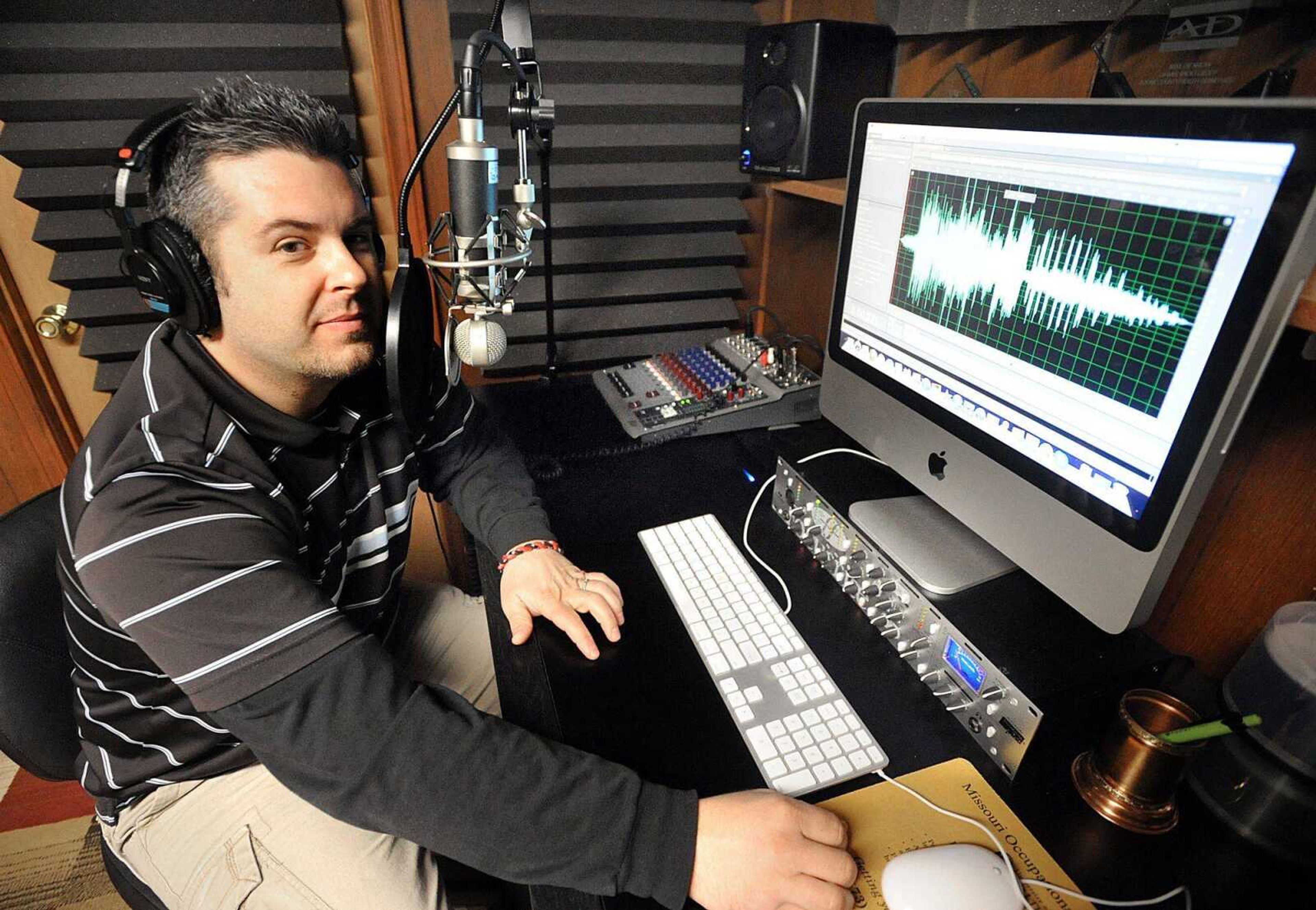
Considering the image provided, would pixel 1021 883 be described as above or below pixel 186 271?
below

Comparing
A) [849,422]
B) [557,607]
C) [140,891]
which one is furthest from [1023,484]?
[140,891]

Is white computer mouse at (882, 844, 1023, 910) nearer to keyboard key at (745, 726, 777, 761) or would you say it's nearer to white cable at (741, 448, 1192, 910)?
white cable at (741, 448, 1192, 910)

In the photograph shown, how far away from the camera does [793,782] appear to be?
0.65 metres

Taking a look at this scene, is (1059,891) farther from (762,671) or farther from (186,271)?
(186,271)

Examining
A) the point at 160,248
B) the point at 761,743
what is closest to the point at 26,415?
the point at 160,248

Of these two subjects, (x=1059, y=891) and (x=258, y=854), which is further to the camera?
(x=258, y=854)

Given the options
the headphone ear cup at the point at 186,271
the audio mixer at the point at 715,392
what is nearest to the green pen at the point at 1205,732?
the audio mixer at the point at 715,392

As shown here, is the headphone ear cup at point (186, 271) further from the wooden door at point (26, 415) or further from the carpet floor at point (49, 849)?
the carpet floor at point (49, 849)

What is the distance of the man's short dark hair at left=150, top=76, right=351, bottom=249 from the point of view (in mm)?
735

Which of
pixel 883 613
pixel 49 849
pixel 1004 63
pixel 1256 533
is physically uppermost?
pixel 1004 63

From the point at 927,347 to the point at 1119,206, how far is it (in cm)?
27

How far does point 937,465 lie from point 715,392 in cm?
53

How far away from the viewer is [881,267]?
2.99 ft

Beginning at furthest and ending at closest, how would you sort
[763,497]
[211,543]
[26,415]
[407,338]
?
[26,415] < [763,497] < [407,338] < [211,543]
